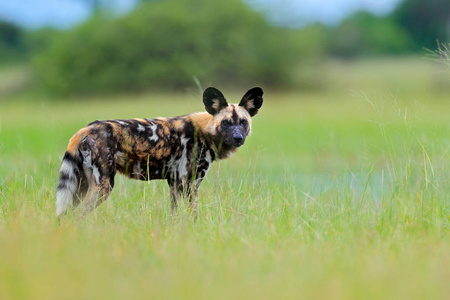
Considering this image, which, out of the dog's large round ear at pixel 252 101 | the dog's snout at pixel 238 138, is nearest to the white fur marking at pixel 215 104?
the dog's large round ear at pixel 252 101

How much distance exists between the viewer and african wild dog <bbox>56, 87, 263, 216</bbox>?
4395 mm

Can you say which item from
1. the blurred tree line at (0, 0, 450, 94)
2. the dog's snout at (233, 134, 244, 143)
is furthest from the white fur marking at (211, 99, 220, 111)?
the blurred tree line at (0, 0, 450, 94)

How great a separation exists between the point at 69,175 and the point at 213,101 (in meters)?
1.33

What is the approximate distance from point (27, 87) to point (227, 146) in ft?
85.7

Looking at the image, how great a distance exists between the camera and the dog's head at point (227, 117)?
495 centimetres

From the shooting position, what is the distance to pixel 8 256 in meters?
3.18

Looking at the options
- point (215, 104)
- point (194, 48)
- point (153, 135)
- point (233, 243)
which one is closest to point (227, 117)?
point (215, 104)

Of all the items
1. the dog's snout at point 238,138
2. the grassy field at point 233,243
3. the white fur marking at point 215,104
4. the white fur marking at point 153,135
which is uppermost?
the white fur marking at point 215,104

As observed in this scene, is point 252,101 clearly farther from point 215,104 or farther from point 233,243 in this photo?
point 233,243

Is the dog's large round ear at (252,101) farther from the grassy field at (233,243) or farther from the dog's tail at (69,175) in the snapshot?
the dog's tail at (69,175)

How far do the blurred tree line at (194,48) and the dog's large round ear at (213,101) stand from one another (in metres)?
21.0

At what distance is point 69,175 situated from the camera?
4359 mm

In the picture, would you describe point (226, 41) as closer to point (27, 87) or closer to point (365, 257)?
point (27, 87)

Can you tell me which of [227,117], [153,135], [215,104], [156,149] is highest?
[215,104]
